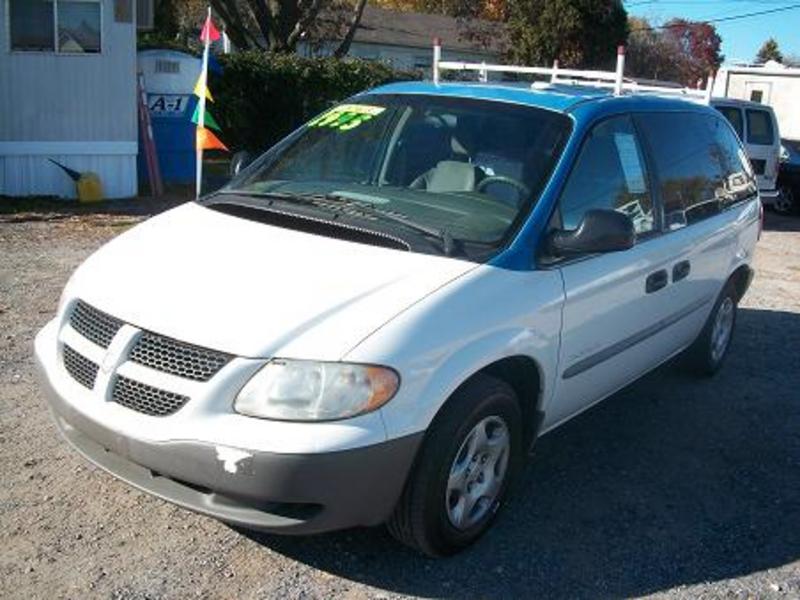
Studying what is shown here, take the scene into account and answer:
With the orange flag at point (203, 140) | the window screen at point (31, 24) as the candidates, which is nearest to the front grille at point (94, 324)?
the orange flag at point (203, 140)

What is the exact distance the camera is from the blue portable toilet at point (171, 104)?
42.7 feet

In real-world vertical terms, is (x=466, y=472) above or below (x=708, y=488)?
above

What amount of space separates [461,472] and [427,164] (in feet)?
4.97

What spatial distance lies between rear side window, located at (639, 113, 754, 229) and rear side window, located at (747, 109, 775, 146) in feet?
28.7

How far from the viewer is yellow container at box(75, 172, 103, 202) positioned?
38.4 feet

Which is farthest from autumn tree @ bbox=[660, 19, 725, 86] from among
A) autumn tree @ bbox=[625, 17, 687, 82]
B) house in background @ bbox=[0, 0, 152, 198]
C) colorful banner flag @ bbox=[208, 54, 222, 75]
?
house in background @ bbox=[0, 0, 152, 198]

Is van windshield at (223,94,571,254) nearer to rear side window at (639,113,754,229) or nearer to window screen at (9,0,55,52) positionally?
rear side window at (639,113,754,229)

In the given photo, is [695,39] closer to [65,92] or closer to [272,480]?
[65,92]

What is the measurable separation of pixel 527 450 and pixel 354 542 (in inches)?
32.9

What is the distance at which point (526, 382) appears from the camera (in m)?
3.90

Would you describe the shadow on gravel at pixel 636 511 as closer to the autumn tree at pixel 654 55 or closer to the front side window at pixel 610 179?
the front side window at pixel 610 179

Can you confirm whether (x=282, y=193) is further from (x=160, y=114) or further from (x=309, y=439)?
(x=160, y=114)

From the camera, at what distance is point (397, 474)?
3.18m

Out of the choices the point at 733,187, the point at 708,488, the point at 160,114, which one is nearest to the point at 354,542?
the point at 708,488
